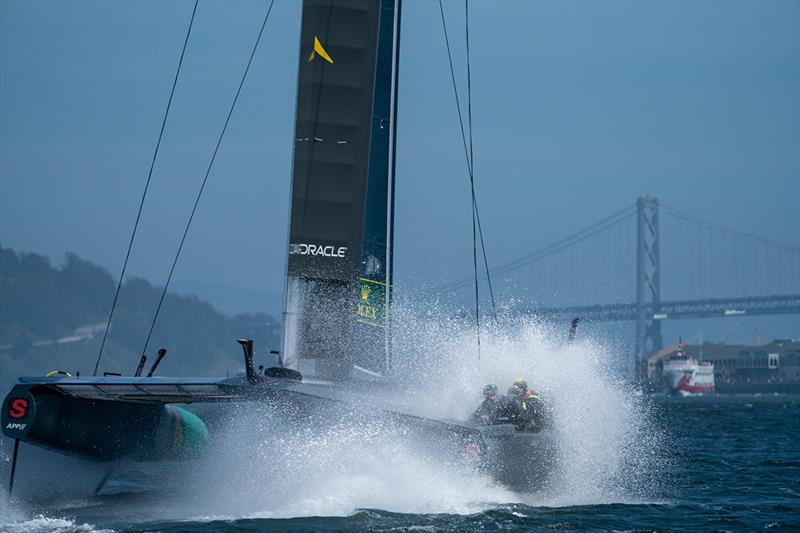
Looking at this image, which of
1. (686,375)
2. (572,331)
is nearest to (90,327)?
(686,375)

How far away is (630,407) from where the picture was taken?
40.8ft

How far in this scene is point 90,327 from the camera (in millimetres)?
81812

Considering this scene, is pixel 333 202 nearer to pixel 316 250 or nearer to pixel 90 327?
pixel 316 250

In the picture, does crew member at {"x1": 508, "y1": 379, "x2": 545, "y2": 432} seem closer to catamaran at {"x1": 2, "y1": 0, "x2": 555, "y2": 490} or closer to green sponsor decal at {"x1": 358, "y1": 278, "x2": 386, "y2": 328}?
catamaran at {"x1": 2, "y1": 0, "x2": 555, "y2": 490}

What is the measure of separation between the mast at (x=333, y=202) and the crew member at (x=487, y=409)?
3.84ft

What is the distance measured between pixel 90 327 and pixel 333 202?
7348 centimetres

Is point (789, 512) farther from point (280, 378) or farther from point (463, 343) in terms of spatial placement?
point (280, 378)

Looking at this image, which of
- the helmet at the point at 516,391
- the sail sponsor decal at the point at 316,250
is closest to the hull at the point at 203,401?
the helmet at the point at 516,391

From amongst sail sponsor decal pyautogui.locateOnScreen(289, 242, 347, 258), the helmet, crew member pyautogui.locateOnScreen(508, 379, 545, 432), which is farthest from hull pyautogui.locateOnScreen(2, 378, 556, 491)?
sail sponsor decal pyautogui.locateOnScreen(289, 242, 347, 258)

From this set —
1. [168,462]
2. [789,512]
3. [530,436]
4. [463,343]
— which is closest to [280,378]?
[168,462]

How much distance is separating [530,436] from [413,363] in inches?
76.9

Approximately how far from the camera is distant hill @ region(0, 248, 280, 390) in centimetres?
7544

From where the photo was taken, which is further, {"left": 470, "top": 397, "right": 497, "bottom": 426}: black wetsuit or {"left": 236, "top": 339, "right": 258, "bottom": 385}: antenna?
{"left": 470, "top": 397, "right": 497, "bottom": 426}: black wetsuit

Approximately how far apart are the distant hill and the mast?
61.1 meters
